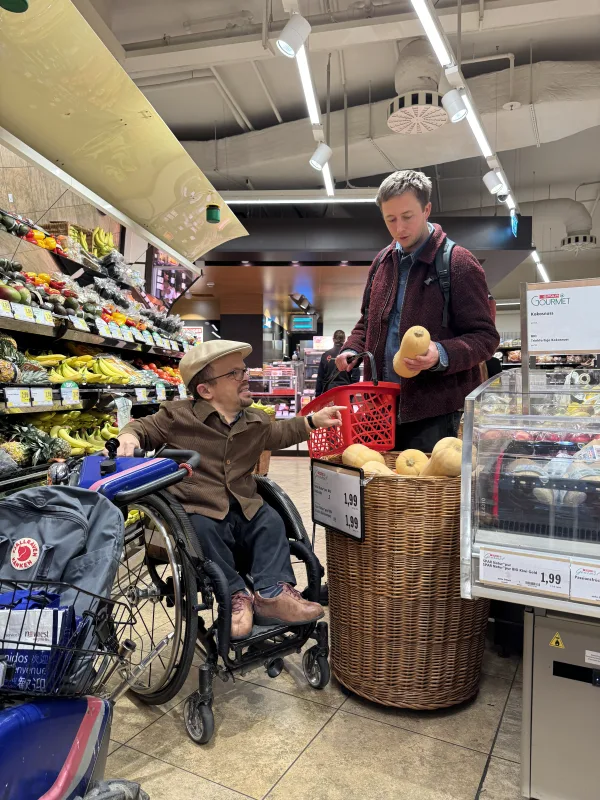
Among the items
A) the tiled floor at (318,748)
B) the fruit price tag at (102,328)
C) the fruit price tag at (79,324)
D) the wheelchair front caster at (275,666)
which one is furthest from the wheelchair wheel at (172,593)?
the fruit price tag at (102,328)

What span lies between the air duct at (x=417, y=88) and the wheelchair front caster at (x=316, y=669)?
504cm

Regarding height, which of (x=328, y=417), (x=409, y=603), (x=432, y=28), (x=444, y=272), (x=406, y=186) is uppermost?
(x=432, y=28)

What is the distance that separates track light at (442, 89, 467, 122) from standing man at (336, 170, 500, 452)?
3310 millimetres

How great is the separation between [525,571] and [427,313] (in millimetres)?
1139

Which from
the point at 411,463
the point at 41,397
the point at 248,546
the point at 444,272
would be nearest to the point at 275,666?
the point at 248,546

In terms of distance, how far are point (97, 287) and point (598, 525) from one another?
3811mm

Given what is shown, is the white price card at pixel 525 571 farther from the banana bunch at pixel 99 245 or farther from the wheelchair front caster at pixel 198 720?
the banana bunch at pixel 99 245

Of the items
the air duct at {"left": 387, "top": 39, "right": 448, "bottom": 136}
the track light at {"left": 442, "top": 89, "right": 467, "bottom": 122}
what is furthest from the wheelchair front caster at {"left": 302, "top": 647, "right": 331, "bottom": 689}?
the air duct at {"left": 387, "top": 39, "right": 448, "bottom": 136}

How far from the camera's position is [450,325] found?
7.16ft

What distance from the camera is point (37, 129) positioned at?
291cm

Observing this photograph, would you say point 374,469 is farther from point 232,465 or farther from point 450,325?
point 450,325

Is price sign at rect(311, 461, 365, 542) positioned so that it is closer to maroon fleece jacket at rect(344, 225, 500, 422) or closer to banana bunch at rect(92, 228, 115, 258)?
maroon fleece jacket at rect(344, 225, 500, 422)

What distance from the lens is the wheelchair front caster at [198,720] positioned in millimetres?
1706

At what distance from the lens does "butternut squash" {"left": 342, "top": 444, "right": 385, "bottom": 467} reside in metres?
1.89
